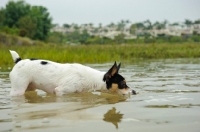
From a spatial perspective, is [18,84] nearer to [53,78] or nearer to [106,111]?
[53,78]

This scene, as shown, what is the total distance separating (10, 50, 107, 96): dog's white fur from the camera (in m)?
7.67

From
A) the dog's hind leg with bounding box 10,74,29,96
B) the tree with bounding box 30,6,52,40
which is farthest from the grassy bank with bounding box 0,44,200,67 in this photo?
the tree with bounding box 30,6,52,40

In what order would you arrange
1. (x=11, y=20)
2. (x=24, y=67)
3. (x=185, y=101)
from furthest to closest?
(x=11, y=20) → (x=24, y=67) → (x=185, y=101)

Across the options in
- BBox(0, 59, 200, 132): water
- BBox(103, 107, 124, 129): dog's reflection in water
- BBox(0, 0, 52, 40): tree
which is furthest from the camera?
BBox(0, 0, 52, 40): tree

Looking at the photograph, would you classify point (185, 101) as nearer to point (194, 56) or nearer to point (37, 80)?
point (37, 80)

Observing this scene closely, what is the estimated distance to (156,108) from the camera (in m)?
5.86

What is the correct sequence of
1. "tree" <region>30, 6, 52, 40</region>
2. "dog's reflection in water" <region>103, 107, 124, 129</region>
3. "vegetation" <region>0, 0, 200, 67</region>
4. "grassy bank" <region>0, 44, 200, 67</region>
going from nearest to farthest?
"dog's reflection in water" <region>103, 107, 124, 129</region>, "grassy bank" <region>0, 44, 200, 67</region>, "vegetation" <region>0, 0, 200, 67</region>, "tree" <region>30, 6, 52, 40</region>

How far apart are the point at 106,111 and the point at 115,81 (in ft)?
7.01

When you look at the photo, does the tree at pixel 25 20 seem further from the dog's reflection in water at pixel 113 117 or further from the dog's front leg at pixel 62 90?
the dog's reflection in water at pixel 113 117

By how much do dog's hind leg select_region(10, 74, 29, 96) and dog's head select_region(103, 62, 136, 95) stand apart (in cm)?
170

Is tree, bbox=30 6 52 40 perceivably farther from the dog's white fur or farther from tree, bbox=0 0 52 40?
the dog's white fur

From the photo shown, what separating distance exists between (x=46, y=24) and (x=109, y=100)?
300 ft

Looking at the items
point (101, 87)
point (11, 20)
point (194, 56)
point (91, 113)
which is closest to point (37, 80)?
point (101, 87)

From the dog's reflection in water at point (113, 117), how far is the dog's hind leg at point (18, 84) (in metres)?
2.56
